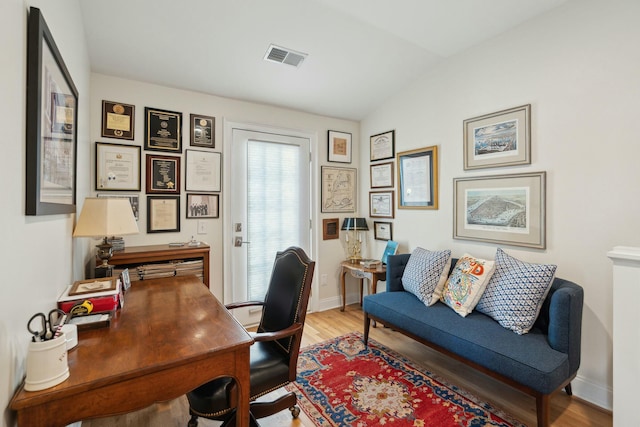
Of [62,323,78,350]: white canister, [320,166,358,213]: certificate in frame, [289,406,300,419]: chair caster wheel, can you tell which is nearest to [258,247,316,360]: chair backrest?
[289,406,300,419]: chair caster wheel

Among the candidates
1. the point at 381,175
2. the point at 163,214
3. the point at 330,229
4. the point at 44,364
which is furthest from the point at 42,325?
the point at 381,175

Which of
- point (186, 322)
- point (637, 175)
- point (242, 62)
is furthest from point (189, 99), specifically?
point (637, 175)

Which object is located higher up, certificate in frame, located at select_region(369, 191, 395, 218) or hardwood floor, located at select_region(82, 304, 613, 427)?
certificate in frame, located at select_region(369, 191, 395, 218)

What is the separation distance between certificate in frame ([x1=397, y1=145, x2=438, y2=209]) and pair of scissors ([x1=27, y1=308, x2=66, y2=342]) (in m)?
2.97


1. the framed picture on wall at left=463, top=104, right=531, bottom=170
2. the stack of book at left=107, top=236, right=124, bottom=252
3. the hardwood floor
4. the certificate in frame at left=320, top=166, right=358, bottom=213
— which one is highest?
the framed picture on wall at left=463, top=104, right=531, bottom=170

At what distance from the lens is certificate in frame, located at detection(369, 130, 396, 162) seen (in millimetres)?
3587

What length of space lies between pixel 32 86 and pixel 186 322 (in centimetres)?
103

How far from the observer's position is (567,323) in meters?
1.77

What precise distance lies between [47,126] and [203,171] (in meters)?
1.89

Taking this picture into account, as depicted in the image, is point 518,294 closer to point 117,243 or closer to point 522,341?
point 522,341

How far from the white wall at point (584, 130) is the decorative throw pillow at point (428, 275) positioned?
15.5 inches

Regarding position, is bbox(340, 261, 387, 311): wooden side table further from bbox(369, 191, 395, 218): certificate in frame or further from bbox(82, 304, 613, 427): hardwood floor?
bbox(82, 304, 613, 427): hardwood floor

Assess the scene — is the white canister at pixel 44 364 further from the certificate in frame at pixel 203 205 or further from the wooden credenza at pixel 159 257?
the certificate in frame at pixel 203 205

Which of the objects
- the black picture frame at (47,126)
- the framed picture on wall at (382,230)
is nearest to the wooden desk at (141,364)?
the black picture frame at (47,126)
